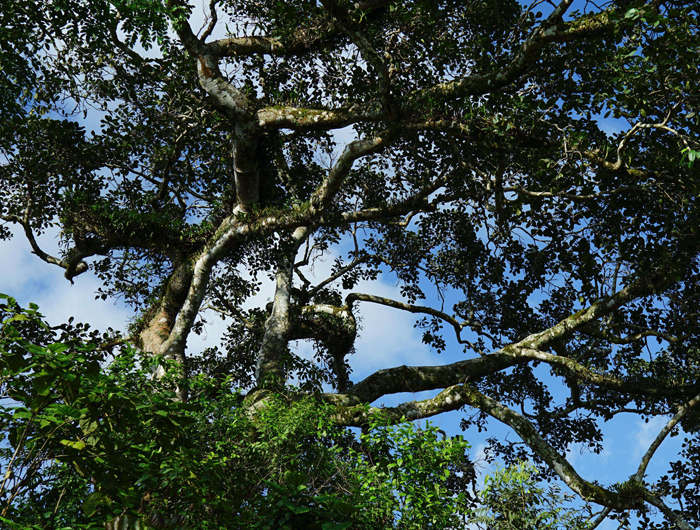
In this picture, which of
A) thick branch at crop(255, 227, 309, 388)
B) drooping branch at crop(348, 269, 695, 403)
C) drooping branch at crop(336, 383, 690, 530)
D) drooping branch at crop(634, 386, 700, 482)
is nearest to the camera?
drooping branch at crop(336, 383, 690, 530)

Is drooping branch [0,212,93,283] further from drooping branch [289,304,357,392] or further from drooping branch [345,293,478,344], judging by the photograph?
drooping branch [345,293,478,344]

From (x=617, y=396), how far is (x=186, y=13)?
10.6 m

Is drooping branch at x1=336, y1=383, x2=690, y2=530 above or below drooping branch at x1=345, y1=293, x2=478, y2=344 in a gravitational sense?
below

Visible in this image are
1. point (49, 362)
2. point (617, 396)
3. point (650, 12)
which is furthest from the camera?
point (617, 396)

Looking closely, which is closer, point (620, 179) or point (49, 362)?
point (49, 362)

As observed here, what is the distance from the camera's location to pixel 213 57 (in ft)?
33.3

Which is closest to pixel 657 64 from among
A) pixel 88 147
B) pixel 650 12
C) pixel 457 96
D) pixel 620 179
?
pixel 650 12

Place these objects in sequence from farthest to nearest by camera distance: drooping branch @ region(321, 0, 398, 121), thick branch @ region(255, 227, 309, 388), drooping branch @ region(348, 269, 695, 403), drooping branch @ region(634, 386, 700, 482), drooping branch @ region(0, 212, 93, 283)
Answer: drooping branch @ region(0, 212, 93, 283), thick branch @ region(255, 227, 309, 388), drooping branch @ region(348, 269, 695, 403), drooping branch @ region(634, 386, 700, 482), drooping branch @ region(321, 0, 398, 121)

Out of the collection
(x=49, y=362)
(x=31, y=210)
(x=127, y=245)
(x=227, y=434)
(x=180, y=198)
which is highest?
(x=180, y=198)

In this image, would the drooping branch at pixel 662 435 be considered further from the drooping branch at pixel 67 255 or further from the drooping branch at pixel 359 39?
the drooping branch at pixel 67 255

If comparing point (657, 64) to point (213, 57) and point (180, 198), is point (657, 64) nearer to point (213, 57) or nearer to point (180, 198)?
point (213, 57)

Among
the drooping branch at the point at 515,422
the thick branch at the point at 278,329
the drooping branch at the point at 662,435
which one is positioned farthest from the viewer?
the thick branch at the point at 278,329

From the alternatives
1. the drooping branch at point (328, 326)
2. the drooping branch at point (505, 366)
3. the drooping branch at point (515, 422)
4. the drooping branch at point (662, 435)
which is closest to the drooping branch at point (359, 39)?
the drooping branch at point (515, 422)

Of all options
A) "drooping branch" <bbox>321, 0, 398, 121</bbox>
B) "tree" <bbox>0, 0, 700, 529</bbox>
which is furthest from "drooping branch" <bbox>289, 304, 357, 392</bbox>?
"drooping branch" <bbox>321, 0, 398, 121</bbox>
